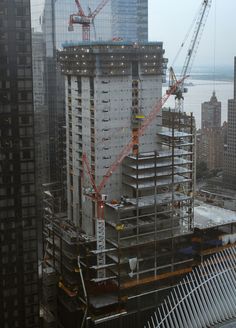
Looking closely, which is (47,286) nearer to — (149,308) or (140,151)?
(149,308)

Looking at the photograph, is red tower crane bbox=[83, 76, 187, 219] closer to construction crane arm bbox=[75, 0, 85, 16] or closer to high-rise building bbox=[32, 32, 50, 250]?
high-rise building bbox=[32, 32, 50, 250]

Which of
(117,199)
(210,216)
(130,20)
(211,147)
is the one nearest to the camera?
(117,199)

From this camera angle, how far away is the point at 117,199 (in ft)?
44.4

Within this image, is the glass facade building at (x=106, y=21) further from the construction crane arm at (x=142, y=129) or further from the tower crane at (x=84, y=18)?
the construction crane arm at (x=142, y=129)

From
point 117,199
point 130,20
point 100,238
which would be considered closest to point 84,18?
point 130,20

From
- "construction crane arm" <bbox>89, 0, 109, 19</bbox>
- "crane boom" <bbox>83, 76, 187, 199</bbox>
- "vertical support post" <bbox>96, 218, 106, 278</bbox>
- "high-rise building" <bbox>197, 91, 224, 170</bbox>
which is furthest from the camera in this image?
"high-rise building" <bbox>197, 91, 224, 170</bbox>

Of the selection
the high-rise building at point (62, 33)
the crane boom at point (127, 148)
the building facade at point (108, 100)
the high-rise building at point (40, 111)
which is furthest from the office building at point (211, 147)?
the high-rise building at point (40, 111)

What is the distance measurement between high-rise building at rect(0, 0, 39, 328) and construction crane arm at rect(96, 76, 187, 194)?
9.81 feet

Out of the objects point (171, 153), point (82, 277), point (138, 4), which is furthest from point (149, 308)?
point (138, 4)

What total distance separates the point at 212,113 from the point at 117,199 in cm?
492

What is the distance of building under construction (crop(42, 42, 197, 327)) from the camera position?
42.3ft

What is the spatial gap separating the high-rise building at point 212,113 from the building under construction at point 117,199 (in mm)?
2352

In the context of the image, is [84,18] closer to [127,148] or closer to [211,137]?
[127,148]

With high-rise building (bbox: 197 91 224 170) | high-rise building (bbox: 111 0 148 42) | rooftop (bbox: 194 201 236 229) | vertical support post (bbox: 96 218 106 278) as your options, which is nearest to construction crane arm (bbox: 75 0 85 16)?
high-rise building (bbox: 111 0 148 42)
